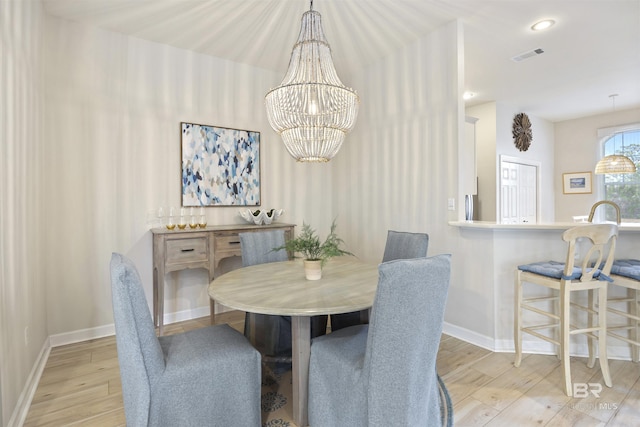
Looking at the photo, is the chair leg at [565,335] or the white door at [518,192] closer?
the chair leg at [565,335]

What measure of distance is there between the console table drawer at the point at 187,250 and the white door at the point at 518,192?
4.52 metres

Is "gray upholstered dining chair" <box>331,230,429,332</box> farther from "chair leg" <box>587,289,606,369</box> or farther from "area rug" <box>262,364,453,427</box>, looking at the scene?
"chair leg" <box>587,289,606,369</box>

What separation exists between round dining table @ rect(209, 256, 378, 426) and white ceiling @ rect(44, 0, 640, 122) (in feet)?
7.08

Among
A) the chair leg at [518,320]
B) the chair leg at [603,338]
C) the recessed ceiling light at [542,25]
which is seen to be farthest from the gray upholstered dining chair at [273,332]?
the recessed ceiling light at [542,25]

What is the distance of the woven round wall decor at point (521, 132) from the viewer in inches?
215

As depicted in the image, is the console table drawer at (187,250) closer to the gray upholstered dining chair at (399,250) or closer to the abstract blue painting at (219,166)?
the abstract blue painting at (219,166)

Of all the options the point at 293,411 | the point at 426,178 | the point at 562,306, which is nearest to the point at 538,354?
the point at 562,306


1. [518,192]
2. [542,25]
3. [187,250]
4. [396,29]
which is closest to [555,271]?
[542,25]

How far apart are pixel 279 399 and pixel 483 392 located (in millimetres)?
1277

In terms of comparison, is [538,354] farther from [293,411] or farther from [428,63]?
[428,63]

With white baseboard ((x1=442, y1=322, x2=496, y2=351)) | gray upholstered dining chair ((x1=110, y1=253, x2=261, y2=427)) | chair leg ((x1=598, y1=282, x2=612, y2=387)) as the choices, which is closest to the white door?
white baseboard ((x1=442, y1=322, x2=496, y2=351))

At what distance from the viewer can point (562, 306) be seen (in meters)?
2.11

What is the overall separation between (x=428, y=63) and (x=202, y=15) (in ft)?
6.88

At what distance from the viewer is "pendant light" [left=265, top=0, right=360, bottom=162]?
211 centimetres
